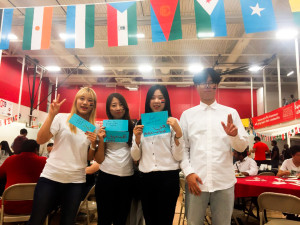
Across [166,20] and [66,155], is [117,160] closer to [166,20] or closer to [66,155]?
[66,155]

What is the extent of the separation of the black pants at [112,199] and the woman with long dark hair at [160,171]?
0.19 meters

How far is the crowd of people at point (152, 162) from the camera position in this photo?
65.4 inches

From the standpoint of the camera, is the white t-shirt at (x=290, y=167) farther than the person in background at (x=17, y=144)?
Yes

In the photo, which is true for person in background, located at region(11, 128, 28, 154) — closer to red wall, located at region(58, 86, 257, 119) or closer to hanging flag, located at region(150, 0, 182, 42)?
hanging flag, located at region(150, 0, 182, 42)

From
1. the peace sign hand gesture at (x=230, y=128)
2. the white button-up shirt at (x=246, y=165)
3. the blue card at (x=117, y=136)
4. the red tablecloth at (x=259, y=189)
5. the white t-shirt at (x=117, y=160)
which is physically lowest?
the red tablecloth at (x=259, y=189)

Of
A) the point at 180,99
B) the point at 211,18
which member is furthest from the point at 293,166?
the point at 180,99

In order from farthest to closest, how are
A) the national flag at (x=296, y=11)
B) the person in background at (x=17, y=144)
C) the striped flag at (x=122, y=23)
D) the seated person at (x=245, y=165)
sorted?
the seated person at (x=245, y=165)
the striped flag at (x=122, y=23)
the national flag at (x=296, y=11)
the person in background at (x=17, y=144)

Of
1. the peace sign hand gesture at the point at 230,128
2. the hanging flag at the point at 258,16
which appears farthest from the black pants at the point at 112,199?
the hanging flag at the point at 258,16

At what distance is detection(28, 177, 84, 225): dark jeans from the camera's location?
1.82 metres

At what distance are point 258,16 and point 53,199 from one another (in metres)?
3.28

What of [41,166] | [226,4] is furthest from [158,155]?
[226,4]

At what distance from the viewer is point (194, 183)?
1639 millimetres

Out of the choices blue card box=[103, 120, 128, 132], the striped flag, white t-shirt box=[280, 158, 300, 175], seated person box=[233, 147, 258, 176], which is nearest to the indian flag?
the striped flag

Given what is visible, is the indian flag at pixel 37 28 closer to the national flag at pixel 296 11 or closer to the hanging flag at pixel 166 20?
the hanging flag at pixel 166 20
